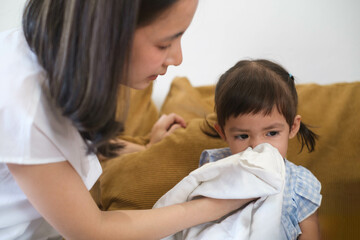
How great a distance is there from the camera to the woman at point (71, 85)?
522 mm

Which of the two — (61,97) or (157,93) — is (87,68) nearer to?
(61,97)

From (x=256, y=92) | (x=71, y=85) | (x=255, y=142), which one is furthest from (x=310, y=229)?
(x=71, y=85)

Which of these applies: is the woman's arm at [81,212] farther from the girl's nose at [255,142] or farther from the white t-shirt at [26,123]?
the girl's nose at [255,142]

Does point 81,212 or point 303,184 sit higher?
point 81,212

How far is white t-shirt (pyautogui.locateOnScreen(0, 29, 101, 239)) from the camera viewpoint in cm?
54

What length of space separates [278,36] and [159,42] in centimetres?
111

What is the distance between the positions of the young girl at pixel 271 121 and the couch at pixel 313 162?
138 millimetres

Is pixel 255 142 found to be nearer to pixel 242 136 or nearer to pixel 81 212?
pixel 242 136

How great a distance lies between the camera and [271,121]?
2.87ft

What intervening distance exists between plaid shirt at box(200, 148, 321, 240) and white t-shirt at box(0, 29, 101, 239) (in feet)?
1.59

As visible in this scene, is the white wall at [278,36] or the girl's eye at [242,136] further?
the white wall at [278,36]

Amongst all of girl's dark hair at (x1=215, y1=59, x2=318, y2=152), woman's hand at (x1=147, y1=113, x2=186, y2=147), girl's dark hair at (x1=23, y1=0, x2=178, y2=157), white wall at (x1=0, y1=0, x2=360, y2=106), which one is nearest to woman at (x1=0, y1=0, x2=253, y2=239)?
girl's dark hair at (x1=23, y1=0, x2=178, y2=157)

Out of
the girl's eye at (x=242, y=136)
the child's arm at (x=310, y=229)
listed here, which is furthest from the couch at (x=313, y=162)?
the girl's eye at (x=242, y=136)

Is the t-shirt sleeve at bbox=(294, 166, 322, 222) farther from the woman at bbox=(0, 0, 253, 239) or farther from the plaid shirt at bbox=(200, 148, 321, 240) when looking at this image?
the woman at bbox=(0, 0, 253, 239)
